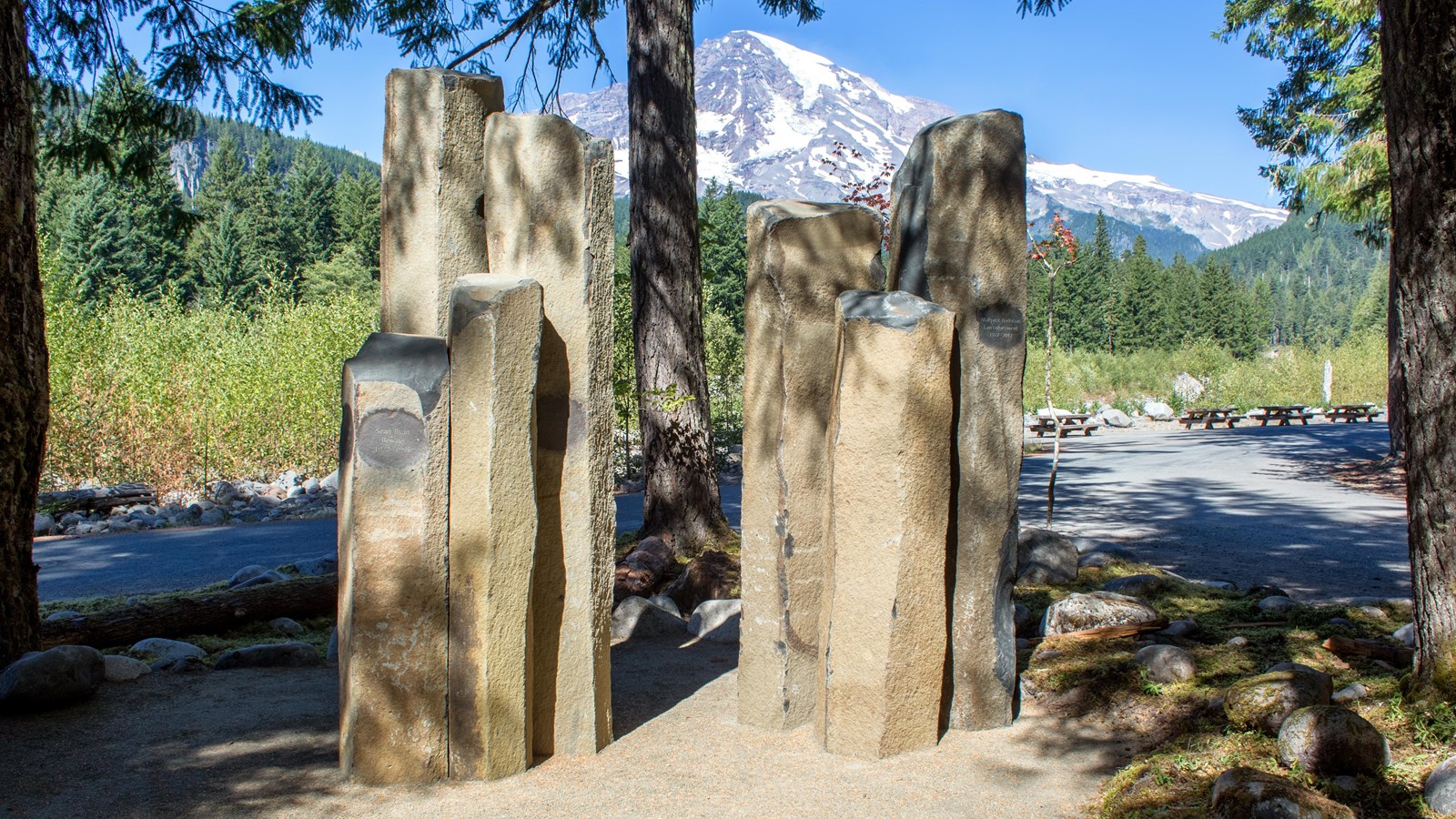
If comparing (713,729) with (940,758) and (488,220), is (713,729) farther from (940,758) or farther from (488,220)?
(488,220)

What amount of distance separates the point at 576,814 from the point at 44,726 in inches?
85.0

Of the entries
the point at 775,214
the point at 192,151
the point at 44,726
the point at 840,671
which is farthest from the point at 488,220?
the point at 192,151

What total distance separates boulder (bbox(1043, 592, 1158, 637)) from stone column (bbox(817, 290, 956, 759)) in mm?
1490

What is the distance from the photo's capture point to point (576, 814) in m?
2.92

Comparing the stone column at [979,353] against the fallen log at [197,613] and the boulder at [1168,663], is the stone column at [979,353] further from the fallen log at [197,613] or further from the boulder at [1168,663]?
the fallen log at [197,613]

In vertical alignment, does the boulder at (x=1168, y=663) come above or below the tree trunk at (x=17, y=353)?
below

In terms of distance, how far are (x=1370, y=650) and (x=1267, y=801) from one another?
1.92 metres

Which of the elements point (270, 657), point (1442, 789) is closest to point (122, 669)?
point (270, 657)

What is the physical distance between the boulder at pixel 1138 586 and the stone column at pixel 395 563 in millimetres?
4061

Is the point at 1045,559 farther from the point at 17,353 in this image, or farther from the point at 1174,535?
the point at 17,353

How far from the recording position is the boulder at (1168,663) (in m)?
3.87

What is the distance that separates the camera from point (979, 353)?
366 cm

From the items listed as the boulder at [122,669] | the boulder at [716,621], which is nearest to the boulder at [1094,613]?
the boulder at [716,621]

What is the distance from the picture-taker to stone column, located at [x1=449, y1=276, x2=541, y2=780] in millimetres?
3102
